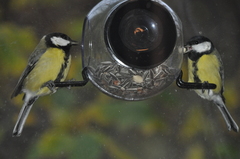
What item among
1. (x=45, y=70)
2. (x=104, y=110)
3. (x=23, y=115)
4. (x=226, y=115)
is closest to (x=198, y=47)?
(x=226, y=115)

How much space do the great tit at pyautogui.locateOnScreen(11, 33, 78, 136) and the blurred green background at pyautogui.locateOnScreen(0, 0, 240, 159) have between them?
0.19 feet

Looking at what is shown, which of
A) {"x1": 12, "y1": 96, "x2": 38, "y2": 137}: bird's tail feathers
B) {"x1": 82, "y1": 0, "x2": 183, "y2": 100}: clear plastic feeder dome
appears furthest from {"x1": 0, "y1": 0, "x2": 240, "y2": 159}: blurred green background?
{"x1": 82, "y1": 0, "x2": 183, "y2": 100}: clear plastic feeder dome

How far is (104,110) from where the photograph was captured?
1318mm

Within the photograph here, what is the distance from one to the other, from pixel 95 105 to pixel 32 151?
30 centimetres

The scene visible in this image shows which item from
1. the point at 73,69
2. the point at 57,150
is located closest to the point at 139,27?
the point at 73,69

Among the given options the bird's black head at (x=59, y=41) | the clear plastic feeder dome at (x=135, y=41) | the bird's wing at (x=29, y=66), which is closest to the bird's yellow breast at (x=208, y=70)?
the clear plastic feeder dome at (x=135, y=41)

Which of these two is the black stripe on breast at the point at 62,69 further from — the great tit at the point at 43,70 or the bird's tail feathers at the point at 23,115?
the bird's tail feathers at the point at 23,115

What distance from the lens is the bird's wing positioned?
3.65ft

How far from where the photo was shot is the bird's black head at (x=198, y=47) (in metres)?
1.22

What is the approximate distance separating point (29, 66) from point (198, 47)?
25.7 inches

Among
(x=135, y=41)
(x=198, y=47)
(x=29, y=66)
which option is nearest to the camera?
(x=135, y=41)

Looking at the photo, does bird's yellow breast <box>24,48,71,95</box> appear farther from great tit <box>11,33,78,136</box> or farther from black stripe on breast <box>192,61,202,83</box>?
black stripe on breast <box>192,61,202,83</box>

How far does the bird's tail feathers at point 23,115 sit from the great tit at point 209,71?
2.07 feet

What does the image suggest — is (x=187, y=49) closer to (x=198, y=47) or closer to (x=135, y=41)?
(x=198, y=47)
